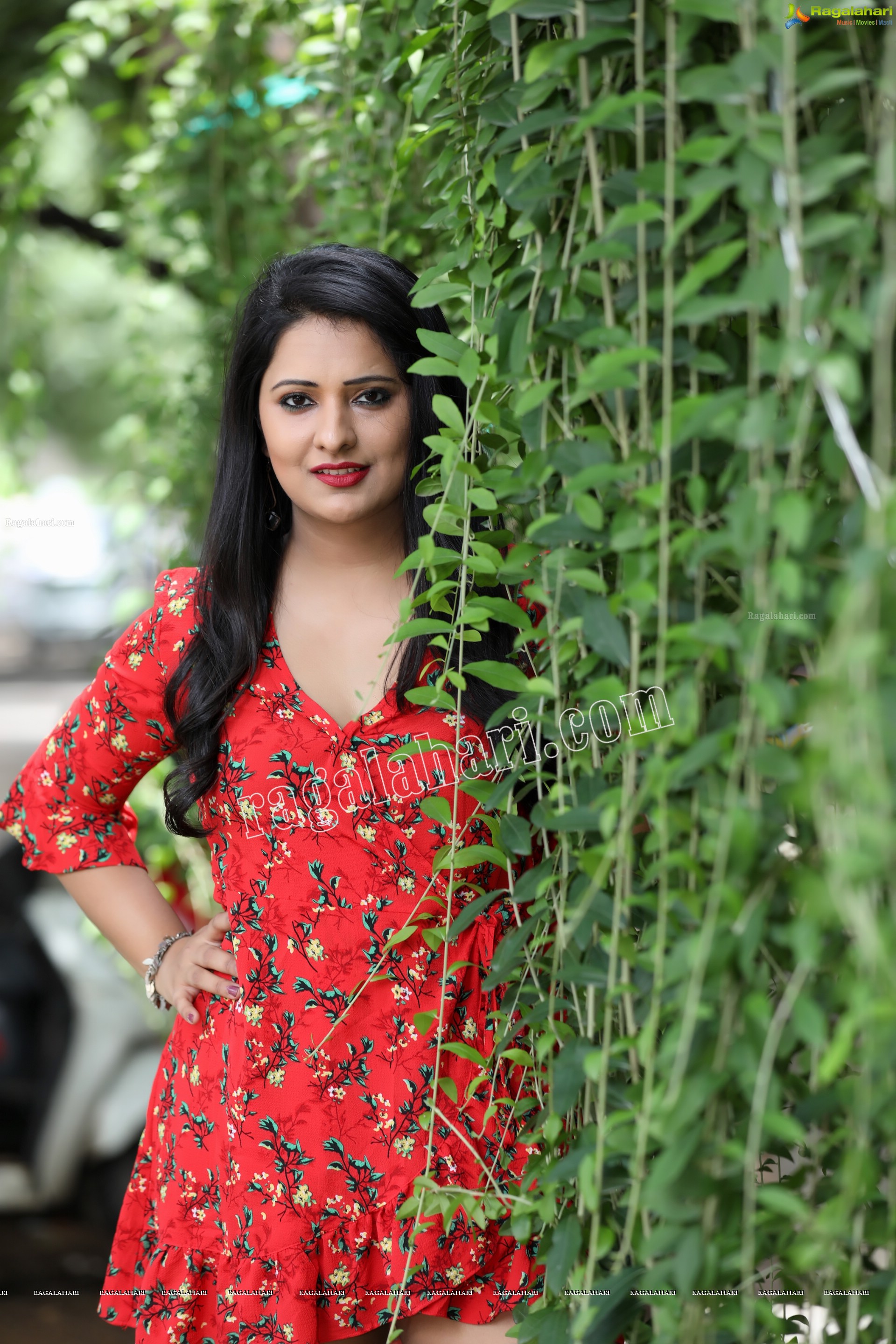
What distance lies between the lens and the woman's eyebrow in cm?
117

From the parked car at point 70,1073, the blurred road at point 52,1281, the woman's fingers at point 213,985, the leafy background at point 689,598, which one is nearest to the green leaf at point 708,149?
the leafy background at point 689,598

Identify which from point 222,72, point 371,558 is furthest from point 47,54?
point 371,558

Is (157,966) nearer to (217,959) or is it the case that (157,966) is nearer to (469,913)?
(217,959)

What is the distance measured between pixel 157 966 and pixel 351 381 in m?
0.71

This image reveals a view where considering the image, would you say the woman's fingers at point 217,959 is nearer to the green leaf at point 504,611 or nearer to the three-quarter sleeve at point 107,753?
the three-quarter sleeve at point 107,753

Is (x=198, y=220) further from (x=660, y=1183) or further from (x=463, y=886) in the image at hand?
(x=660, y=1183)

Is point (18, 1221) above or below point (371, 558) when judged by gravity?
below

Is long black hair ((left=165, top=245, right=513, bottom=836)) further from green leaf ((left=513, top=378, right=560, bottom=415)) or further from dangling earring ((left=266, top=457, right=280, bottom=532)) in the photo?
green leaf ((left=513, top=378, right=560, bottom=415))

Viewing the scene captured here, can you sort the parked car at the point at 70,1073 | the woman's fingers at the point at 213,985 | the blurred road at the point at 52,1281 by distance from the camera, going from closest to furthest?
the woman's fingers at the point at 213,985 → the blurred road at the point at 52,1281 → the parked car at the point at 70,1073

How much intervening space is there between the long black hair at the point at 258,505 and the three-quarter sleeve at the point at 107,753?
0.11ft

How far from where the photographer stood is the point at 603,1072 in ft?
2.54

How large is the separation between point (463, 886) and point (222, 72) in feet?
6.12

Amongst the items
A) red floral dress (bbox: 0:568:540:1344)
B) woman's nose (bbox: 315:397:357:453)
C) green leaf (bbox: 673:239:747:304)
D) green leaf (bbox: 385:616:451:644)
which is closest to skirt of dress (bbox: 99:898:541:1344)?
red floral dress (bbox: 0:568:540:1344)

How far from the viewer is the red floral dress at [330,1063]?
1.13 meters
